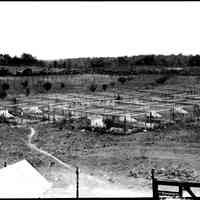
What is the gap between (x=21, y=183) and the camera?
12.1 metres

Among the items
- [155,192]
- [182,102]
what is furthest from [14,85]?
[155,192]

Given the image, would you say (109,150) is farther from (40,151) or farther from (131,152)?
(40,151)

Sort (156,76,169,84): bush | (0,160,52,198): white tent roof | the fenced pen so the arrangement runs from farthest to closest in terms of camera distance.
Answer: (156,76,169,84): bush, the fenced pen, (0,160,52,198): white tent roof

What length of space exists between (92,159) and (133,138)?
5.62 metres

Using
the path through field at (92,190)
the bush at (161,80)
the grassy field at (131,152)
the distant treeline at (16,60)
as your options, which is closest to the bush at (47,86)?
the bush at (161,80)

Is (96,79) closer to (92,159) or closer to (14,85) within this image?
(14,85)

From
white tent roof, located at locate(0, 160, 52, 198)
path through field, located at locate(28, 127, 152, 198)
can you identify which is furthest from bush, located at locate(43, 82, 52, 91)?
white tent roof, located at locate(0, 160, 52, 198)

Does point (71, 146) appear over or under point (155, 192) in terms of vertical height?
under

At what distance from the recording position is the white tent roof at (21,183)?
1178cm

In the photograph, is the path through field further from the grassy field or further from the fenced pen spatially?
the fenced pen

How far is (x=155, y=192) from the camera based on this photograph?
22.9 feet

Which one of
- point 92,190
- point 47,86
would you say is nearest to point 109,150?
point 92,190

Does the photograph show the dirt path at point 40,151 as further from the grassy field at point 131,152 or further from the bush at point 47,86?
the bush at point 47,86

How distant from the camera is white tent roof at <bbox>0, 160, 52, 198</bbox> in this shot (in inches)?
464
